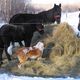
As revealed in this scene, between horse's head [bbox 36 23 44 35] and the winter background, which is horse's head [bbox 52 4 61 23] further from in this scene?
horse's head [bbox 36 23 44 35]

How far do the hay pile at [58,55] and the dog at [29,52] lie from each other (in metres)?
0.07

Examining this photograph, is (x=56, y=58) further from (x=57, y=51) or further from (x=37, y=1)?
(x=37, y=1)

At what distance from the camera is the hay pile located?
1188 cm

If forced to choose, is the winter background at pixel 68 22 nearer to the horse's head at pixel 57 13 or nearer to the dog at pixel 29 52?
the horse's head at pixel 57 13

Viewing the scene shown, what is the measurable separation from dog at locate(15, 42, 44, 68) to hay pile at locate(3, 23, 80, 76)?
68 mm

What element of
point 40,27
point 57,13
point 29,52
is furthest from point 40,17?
point 29,52

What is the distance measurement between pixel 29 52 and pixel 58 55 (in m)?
0.47

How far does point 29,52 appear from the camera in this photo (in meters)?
12.0

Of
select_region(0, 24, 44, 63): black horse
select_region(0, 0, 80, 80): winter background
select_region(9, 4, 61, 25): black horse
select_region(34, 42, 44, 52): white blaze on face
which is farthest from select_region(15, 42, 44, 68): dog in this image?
select_region(9, 4, 61, 25): black horse

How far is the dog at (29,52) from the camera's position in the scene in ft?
39.3

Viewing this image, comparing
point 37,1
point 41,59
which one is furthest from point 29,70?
point 37,1

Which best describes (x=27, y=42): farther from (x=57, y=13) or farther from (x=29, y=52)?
(x=57, y=13)

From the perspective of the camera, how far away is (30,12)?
11.8m

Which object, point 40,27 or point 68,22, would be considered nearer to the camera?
point 68,22
